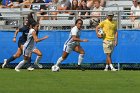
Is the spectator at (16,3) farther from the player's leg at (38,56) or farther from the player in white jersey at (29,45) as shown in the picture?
the player in white jersey at (29,45)

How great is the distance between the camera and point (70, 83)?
54.6 feet

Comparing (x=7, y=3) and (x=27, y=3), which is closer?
(x=27, y=3)

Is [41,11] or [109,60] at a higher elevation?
[41,11]

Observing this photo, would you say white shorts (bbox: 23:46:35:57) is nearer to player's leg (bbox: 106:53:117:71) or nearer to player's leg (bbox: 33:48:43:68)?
player's leg (bbox: 33:48:43:68)

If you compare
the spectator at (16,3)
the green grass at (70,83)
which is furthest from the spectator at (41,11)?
the green grass at (70,83)

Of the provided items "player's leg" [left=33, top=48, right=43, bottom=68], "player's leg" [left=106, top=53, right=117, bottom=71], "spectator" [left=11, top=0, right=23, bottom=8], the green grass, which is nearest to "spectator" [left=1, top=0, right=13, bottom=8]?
"spectator" [left=11, top=0, right=23, bottom=8]

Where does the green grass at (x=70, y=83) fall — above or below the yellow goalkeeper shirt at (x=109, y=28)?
below

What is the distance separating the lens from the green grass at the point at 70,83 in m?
14.8

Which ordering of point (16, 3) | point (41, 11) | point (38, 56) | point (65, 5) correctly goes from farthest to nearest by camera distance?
point (16, 3), point (65, 5), point (41, 11), point (38, 56)

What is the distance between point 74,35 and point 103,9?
14.8 ft

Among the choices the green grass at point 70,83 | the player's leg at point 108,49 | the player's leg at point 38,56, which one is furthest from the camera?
the player's leg at point 38,56

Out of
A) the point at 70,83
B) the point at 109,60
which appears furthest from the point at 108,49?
the point at 70,83

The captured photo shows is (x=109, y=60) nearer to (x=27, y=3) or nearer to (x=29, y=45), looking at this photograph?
(x=29, y=45)

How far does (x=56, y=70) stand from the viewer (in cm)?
2158
